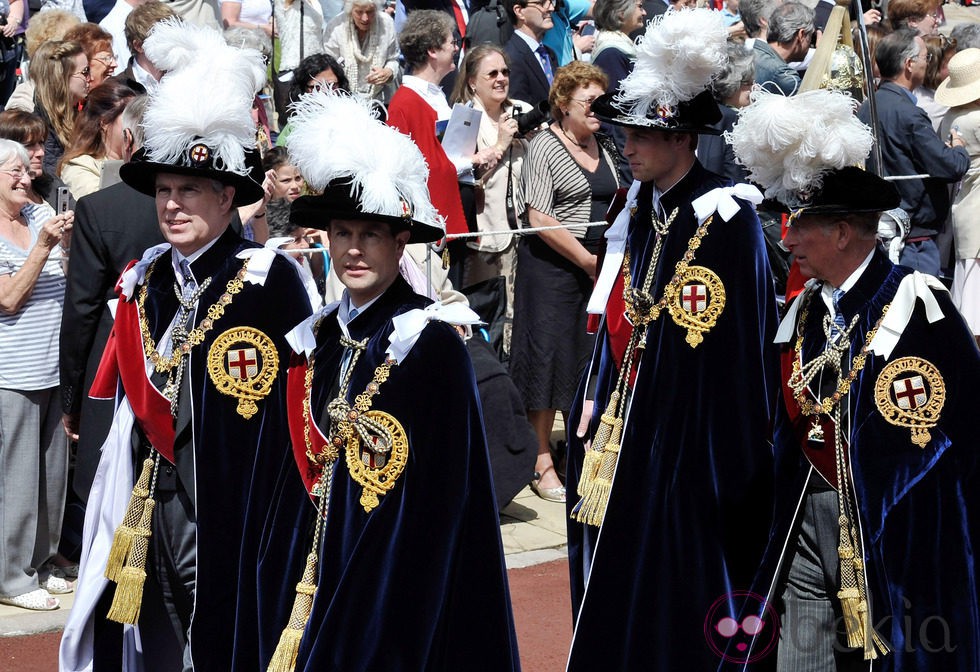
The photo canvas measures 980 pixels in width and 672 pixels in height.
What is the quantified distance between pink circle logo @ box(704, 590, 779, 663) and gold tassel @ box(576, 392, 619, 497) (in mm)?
669

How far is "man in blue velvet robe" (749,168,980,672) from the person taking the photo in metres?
4.23

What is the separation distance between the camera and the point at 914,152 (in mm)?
9117

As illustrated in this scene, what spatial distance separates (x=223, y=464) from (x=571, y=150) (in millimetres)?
4082

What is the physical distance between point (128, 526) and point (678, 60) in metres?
2.68

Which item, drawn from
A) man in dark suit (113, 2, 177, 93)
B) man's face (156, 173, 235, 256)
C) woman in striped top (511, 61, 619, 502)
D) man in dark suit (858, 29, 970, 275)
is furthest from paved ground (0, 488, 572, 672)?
man in dark suit (858, 29, 970, 275)

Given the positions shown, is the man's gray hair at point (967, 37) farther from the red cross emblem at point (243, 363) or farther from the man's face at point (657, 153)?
the red cross emblem at point (243, 363)

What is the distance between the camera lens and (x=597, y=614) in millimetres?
5430

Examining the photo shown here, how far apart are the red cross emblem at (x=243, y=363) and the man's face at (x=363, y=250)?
65 cm

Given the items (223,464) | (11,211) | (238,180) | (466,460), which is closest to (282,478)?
(223,464)

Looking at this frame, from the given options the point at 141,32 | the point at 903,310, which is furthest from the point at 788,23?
the point at 903,310

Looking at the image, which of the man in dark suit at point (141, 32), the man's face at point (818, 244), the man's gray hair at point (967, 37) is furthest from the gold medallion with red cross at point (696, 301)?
the man's gray hair at point (967, 37)

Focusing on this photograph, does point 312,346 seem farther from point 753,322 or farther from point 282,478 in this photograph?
point 753,322

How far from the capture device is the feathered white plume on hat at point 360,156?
405 cm

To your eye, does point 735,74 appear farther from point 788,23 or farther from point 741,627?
point 741,627
